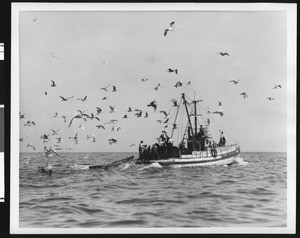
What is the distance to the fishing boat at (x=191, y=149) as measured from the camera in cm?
612

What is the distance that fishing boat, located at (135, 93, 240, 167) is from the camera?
6.12 m

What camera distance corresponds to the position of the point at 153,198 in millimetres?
6012

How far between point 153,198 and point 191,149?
0.76 m

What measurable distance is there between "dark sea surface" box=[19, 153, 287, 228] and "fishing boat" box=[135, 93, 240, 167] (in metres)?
0.16

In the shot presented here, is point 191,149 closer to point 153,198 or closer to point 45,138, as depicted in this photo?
point 153,198

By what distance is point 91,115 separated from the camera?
616cm

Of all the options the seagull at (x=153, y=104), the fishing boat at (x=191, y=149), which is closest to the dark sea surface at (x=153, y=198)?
the fishing boat at (x=191, y=149)

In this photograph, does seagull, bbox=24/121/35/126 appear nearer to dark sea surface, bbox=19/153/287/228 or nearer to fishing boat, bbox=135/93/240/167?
dark sea surface, bbox=19/153/287/228

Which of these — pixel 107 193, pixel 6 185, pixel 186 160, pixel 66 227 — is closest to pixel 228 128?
pixel 186 160

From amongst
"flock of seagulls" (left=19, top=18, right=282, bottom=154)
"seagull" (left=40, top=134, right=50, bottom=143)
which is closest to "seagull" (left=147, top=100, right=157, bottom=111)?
"flock of seagulls" (left=19, top=18, right=282, bottom=154)

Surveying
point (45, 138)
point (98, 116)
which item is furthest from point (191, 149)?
point (45, 138)

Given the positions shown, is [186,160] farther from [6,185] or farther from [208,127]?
[6,185]

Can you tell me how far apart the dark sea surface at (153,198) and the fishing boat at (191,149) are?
0.16m

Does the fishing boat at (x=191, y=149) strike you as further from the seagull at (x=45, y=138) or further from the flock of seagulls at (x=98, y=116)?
the seagull at (x=45, y=138)
